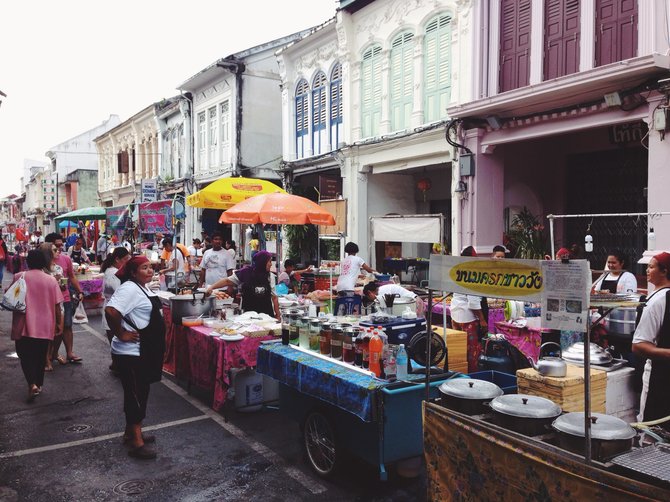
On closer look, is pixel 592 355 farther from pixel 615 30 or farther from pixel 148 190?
pixel 148 190

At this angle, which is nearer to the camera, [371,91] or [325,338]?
[325,338]

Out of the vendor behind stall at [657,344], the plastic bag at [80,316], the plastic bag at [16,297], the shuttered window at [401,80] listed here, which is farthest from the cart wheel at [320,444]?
the shuttered window at [401,80]

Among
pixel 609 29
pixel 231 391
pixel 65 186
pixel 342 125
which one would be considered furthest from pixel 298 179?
pixel 65 186

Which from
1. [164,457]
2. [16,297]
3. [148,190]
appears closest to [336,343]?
[164,457]

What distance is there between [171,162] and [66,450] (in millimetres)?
25796

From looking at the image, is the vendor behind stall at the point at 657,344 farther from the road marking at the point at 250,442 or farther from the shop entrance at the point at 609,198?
the shop entrance at the point at 609,198

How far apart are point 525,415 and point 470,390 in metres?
0.52

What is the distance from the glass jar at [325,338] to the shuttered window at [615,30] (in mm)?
8390

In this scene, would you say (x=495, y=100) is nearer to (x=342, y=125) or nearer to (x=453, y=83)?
(x=453, y=83)

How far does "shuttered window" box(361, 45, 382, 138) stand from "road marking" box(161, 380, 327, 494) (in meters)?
10.7

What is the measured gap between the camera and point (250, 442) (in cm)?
570

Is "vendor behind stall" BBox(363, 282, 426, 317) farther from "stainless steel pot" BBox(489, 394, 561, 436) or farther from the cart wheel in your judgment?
"stainless steel pot" BBox(489, 394, 561, 436)

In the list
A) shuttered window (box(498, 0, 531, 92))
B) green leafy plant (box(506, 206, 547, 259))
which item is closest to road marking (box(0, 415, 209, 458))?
green leafy plant (box(506, 206, 547, 259))

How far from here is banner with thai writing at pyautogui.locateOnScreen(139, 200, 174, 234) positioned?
633 inches
